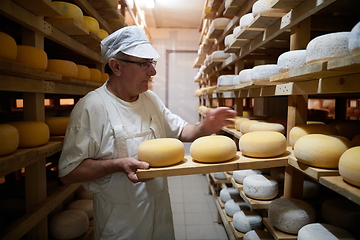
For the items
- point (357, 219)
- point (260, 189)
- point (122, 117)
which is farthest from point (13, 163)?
point (357, 219)

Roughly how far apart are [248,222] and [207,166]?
1068 millimetres

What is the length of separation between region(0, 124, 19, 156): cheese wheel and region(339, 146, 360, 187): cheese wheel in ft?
4.82

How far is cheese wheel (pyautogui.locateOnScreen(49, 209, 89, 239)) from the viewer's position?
69.9 inches

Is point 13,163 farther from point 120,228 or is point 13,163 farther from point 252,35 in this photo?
point 252,35

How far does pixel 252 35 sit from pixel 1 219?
2227 mm

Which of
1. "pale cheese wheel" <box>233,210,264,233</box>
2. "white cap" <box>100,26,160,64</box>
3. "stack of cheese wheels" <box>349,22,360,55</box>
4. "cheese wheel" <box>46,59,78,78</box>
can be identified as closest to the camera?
"stack of cheese wheels" <box>349,22,360,55</box>

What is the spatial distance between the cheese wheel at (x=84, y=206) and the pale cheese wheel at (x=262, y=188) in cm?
145

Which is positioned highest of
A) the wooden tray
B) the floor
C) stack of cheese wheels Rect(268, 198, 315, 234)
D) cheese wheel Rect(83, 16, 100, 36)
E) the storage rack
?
cheese wheel Rect(83, 16, 100, 36)

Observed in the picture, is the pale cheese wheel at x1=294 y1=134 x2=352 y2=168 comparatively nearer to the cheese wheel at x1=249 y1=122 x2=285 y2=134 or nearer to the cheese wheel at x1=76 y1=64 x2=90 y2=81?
the cheese wheel at x1=249 y1=122 x2=285 y2=134

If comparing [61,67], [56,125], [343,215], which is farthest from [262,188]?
[61,67]

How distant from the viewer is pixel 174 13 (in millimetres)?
5656

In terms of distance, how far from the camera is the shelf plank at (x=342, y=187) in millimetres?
735

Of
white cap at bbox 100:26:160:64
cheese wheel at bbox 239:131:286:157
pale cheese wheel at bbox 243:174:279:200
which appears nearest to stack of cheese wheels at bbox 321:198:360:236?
pale cheese wheel at bbox 243:174:279:200

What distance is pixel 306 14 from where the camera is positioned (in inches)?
44.4
